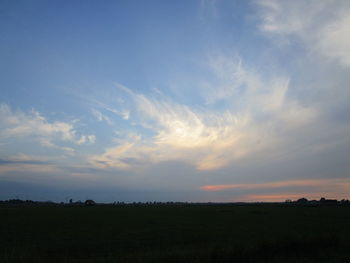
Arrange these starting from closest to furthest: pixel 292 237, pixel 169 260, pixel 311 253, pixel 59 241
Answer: pixel 169 260
pixel 311 253
pixel 292 237
pixel 59 241

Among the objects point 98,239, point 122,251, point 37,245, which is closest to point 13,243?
point 37,245

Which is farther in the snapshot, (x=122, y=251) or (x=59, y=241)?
(x=59, y=241)

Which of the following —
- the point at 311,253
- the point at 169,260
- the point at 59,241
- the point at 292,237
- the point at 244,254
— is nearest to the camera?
the point at 169,260

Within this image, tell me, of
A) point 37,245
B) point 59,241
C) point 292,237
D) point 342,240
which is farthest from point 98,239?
point 342,240

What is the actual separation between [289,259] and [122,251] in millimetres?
10133

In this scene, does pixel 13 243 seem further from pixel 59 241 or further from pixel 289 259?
pixel 289 259

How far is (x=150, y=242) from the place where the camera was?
83.9ft

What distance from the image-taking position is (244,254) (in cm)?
1788

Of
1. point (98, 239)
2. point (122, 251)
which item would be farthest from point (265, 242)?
point (98, 239)

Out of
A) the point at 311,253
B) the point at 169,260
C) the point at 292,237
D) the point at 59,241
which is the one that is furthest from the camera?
the point at 59,241

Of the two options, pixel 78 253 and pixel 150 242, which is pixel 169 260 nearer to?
pixel 78 253

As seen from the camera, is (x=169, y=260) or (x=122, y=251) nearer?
(x=169, y=260)

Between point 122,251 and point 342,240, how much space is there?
617 inches

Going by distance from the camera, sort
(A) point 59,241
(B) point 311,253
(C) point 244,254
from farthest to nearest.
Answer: (A) point 59,241, (B) point 311,253, (C) point 244,254
